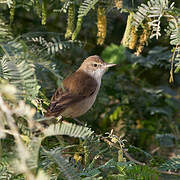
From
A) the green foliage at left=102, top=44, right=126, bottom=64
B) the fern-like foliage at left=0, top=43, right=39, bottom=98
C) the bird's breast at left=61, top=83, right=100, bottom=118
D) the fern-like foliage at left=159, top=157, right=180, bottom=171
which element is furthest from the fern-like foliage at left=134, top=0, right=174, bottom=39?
the green foliage at left=102, top=44, right=126, bottom=64

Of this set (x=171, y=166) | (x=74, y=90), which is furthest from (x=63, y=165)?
(x=74, y=90)

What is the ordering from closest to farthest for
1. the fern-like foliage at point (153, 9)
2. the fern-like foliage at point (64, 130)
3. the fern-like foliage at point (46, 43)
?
the fern-like foliage at point (64, 130) < the fern-like foliage at point (153, 9) < the fern-like foliage at point (46, 43)

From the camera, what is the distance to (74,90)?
395cm

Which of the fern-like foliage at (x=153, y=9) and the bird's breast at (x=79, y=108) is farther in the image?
the bird's breast at (x=79, y=108)

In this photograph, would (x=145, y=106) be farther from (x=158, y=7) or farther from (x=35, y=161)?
(x=35, y=161)

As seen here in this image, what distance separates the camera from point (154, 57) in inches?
173

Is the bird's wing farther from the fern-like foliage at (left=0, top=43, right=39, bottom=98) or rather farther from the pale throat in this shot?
the fern-like foliage at (left=0, top=43, right=39, bottom=98)

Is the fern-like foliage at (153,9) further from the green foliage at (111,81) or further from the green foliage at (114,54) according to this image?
the green foliage at (114,54)

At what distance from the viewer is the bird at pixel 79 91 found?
11.6 feet

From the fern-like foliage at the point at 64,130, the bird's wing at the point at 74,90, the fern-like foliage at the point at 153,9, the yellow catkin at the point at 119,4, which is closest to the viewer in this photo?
the fern-like foliage at the point at 64,130

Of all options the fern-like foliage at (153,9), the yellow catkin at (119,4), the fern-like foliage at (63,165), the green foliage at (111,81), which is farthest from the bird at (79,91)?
the fern-like foliage at (63,165)

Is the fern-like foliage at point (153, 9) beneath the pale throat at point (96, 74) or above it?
above

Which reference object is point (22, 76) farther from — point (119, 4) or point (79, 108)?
point (79, 108)

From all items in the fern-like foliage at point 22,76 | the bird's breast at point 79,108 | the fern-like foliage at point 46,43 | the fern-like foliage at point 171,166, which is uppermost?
the fern-like foliage at point 22,76
